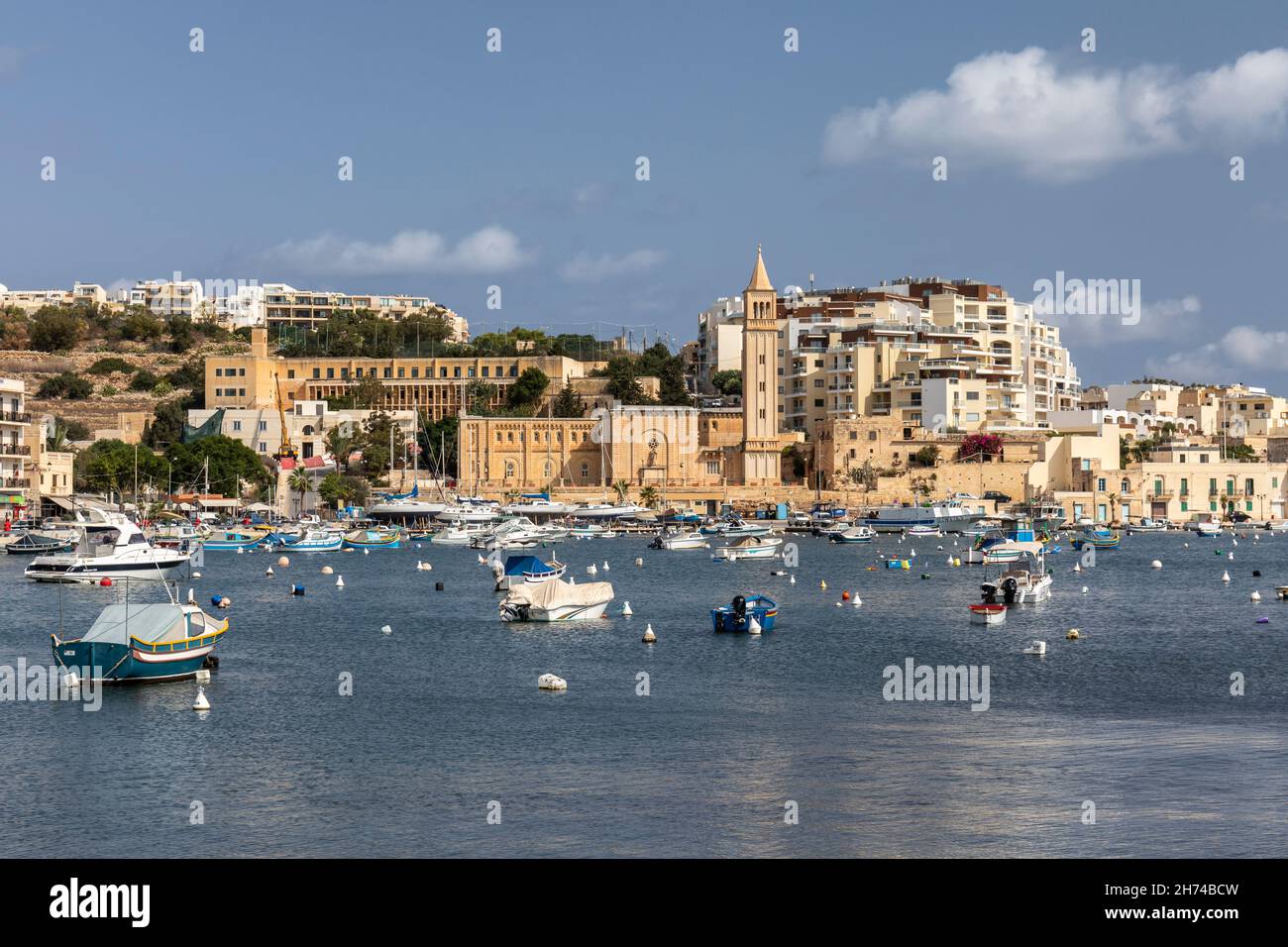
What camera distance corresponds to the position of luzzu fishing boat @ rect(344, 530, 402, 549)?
82.0 metres

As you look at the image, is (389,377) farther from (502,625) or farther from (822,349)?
(502,625)

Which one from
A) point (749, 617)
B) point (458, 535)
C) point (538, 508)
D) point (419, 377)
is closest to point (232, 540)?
point (458, 535)

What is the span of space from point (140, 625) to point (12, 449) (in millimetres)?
56059

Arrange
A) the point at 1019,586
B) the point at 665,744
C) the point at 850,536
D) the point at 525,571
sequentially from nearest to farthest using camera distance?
1. the point at 665,744
2. the point at 1019,586
3. the point at 525,571
4. the point at 850,536

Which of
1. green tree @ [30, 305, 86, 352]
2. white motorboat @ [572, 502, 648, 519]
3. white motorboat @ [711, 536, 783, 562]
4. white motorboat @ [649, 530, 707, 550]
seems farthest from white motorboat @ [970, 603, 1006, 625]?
green tree @ [30, 305, 86, 352]

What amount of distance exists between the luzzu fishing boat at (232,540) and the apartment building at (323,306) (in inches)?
3040

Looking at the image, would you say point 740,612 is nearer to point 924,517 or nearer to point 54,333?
point 924,517

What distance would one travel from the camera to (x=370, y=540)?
82.3 meters

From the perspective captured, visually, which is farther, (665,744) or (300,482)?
(300,482)

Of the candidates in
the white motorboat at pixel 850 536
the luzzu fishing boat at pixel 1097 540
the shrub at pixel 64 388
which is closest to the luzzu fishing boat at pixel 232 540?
the white motorboat at pixel 850 536

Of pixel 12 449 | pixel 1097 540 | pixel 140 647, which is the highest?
pixel 12 449

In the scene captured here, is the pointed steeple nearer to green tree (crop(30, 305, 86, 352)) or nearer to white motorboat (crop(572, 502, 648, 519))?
white motorboat (crop(572, 502, 648, 519))
